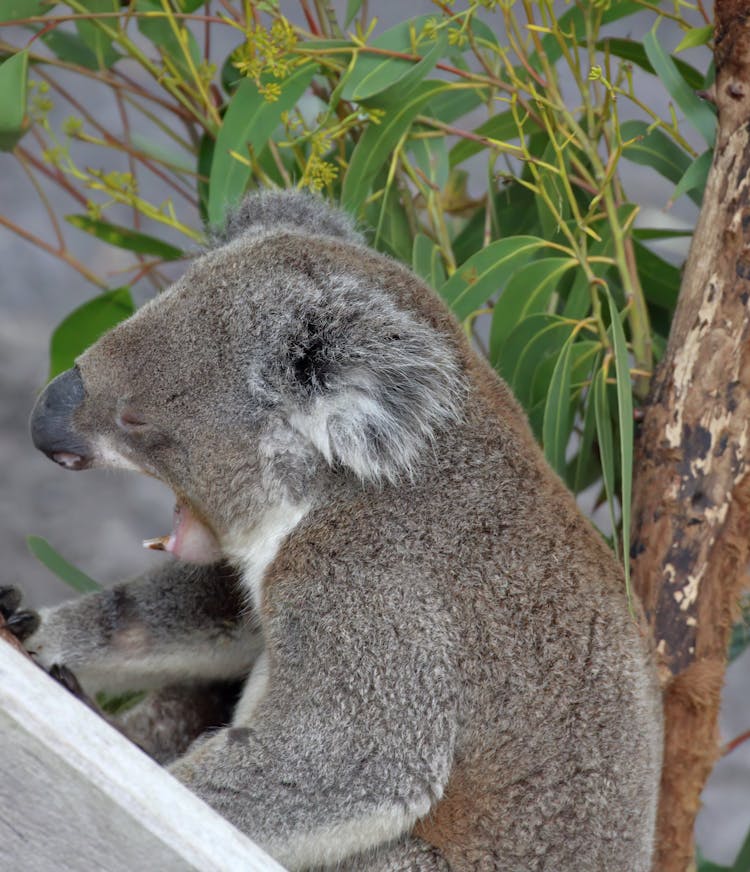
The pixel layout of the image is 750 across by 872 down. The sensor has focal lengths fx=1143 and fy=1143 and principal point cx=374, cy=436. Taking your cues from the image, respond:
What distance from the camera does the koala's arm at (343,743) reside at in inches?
56.6

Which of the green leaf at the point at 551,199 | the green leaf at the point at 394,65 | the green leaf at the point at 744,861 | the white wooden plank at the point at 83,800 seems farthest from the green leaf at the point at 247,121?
A: the green leaf at the point at 744,861

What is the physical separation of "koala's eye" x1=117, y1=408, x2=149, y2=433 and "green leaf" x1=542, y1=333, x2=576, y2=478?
707 millimetres

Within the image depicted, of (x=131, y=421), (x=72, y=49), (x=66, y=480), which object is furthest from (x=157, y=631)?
A: (x=66, y=480)

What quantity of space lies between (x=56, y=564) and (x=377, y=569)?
3.12 ft

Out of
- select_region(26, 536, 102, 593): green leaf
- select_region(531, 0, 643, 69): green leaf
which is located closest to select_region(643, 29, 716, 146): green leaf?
select_region(531, 0, 643, 69): green leaf

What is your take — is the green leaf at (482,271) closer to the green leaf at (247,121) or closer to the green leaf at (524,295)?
the green leaf at (524,295)

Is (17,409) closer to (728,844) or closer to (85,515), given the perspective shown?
(85,515)

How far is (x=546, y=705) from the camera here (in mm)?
1511

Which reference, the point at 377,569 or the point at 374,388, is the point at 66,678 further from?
the point at 374,388

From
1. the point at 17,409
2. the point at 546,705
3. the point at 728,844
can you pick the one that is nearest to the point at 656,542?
the point at 546,705

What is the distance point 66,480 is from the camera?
15.3 ft

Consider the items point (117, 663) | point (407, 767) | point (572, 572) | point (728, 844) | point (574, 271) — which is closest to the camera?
point (407, 767)

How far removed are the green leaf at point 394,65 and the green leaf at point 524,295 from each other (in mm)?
378

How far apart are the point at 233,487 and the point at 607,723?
2.00 ft
